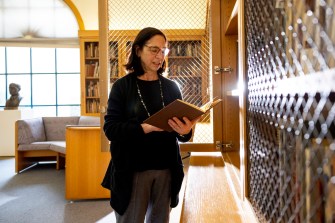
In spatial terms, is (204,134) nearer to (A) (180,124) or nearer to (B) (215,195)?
(B) (215,195)

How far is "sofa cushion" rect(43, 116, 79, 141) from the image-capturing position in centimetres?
586

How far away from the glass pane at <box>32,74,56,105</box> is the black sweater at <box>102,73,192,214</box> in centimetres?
656

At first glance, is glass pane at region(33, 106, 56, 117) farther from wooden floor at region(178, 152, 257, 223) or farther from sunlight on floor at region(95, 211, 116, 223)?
wooden floor at region(178, 152, 257, 223)

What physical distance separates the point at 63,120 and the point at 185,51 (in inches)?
101

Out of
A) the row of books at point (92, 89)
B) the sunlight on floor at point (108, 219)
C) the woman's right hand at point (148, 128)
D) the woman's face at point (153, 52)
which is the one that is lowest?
the sunlight on floor at point (108, 219)

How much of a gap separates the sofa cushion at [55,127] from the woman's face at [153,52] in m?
4.69

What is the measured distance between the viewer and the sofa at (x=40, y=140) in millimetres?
5211

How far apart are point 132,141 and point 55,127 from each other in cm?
482

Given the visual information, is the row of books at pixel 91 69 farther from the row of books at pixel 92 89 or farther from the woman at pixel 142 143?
the woman at pixel 142 143

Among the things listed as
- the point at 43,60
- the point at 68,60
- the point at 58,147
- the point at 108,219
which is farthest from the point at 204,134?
the point at 43,60

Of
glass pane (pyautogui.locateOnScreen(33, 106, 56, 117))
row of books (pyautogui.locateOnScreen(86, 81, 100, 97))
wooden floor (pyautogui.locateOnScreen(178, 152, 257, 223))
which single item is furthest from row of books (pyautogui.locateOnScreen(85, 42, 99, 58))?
wooden floor (pyautogui.locateOnScreen(178, 152, 257, 223))

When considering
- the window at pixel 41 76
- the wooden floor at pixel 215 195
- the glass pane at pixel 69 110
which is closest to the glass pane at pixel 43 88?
the window at pixel 41 76

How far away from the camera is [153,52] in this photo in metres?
1.48

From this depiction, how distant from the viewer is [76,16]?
22.0 ft
